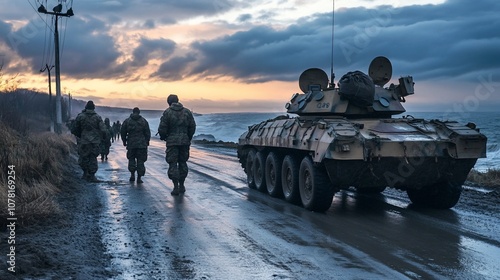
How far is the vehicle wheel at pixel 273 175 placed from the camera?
37.0 feet

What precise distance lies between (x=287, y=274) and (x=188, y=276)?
3.07 feet

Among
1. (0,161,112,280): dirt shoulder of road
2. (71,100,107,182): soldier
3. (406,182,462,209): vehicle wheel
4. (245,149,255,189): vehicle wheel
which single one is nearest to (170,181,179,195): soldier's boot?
(245,149,255,189): vehicle wheel

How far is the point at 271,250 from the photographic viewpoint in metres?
6.45

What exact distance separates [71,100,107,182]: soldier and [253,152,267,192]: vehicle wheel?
4.01 meters

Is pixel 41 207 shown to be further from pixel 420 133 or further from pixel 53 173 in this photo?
pixel 420 133

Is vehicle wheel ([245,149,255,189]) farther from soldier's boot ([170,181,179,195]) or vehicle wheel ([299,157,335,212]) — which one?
vehicle wheel ([299,157,335,212])

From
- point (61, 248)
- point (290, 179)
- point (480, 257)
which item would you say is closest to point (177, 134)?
point (290, 179)

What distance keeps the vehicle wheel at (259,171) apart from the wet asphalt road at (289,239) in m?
0.80

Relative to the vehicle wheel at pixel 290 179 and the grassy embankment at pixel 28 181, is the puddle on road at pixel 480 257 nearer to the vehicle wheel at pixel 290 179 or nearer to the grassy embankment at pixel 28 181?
the vehicle wheel at pixel 290 179

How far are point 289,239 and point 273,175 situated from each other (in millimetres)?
4660

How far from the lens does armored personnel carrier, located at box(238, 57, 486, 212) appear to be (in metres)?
8.83

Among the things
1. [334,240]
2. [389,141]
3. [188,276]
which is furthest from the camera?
[389,141]

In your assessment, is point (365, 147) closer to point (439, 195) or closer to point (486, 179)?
point (439, 195)

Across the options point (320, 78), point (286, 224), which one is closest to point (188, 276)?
point (286, 224)
